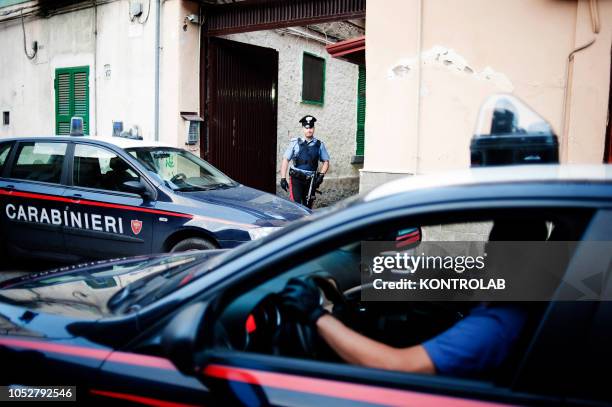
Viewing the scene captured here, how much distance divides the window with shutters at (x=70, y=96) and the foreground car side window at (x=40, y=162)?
4.70 metres

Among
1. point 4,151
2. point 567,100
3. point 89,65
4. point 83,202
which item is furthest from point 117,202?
point 89,65

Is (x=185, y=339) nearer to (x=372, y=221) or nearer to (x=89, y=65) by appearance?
(x=372, y=221)

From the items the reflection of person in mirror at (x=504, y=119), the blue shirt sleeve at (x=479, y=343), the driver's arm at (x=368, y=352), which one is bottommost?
the driver's arm at (x=368, y=352)

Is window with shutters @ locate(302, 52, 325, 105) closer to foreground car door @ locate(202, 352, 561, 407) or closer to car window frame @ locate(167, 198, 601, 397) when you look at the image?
car window frame @ locate(167, 198, 601, 397)

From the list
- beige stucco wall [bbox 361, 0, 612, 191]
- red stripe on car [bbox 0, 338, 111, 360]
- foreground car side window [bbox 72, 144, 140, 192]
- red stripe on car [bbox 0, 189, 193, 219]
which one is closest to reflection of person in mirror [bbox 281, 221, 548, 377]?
red stripe on car [bbox 0, 338, 111, 360]

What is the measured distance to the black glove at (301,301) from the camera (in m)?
1.73

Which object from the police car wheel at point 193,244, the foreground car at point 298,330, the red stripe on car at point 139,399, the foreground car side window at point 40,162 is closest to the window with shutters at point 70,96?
the foreground car side window at point 40,162

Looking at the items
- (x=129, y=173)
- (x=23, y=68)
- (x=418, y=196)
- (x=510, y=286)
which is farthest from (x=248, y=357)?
(x=23, y=68)

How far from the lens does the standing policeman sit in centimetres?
846

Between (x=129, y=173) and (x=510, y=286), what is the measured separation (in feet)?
14.8

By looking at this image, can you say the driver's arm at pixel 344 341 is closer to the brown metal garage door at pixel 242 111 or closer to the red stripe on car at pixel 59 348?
the red stripe on car at pixel 59 348

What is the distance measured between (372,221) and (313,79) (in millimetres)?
10720

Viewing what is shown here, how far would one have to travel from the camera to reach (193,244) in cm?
500

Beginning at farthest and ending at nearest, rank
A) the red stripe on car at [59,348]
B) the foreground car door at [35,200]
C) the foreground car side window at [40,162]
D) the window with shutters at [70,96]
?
1. the window with shutters at [70,96]
2. the foreground car side window at [40,162]
3. the foreground car door at [35,200]
4. the red stripe on car at [59,348]
